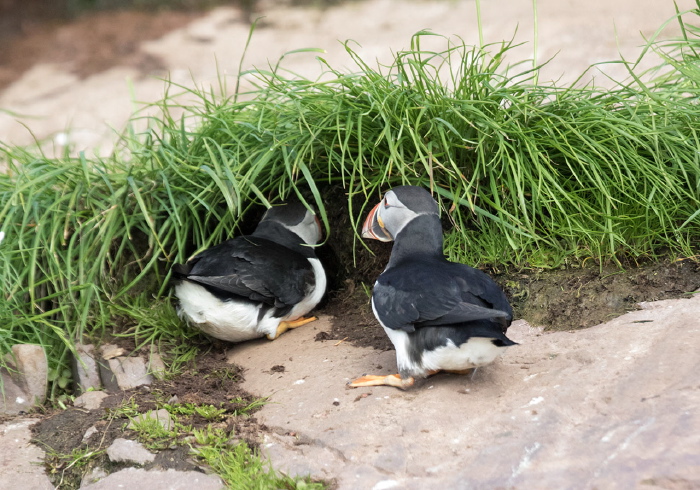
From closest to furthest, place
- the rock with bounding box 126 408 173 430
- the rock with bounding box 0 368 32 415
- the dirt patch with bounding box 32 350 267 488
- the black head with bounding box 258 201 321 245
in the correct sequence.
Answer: the dirt patch with bounding box 32 350 267 488
the rock with bounding box 126 408 173 430
the rock with bounding box 0 368 32 415
the black head with bounding box 258 201 321 245

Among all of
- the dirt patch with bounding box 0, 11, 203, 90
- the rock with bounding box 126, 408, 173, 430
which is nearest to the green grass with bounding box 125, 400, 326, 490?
the rock with bounding box 126, 408, 173, 430

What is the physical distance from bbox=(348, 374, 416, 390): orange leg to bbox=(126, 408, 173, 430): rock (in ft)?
2.46

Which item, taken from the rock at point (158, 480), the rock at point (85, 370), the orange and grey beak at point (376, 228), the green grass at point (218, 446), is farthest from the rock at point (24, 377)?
the orange and grey beak at point (376, 228)

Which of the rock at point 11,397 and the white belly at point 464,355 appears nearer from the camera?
the white belly at point 464,355

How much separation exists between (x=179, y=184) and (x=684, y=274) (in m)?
2.58

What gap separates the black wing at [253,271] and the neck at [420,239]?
2.20 ft

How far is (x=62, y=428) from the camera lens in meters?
3.13

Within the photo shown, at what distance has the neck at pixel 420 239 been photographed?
3266 mm

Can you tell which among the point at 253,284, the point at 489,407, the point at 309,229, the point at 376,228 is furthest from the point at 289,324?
the point at 489,407

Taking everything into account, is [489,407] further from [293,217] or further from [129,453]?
[293,217]

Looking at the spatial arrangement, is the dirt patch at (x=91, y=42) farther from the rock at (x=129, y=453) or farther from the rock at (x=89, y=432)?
the rock at (x=129, y=453)

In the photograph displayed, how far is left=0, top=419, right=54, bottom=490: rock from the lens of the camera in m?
2.80

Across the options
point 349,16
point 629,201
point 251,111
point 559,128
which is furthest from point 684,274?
point 349,16

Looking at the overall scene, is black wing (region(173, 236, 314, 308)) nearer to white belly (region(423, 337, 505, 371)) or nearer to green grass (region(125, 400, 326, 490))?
green grass (region(125, 400, 326, 490))
